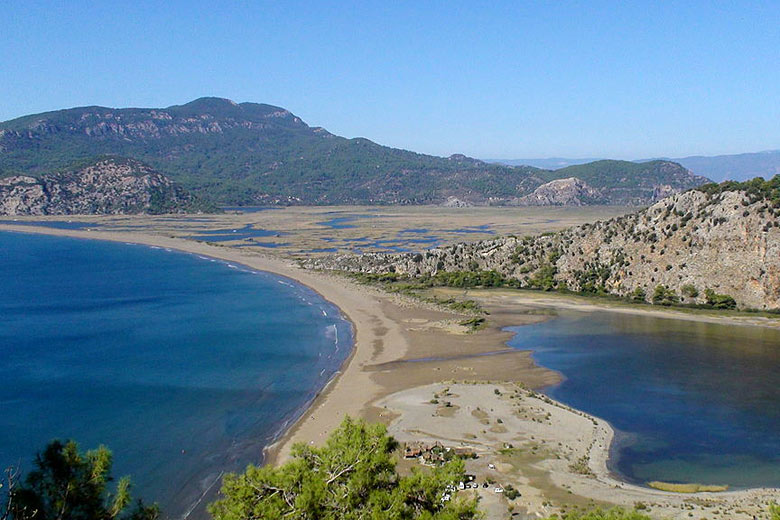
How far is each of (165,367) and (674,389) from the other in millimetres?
31827

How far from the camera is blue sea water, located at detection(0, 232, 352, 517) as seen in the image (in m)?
30.2

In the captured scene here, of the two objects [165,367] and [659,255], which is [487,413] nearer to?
[165,367]

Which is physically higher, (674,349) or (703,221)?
(703,221)

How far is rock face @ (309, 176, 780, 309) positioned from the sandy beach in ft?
23.2

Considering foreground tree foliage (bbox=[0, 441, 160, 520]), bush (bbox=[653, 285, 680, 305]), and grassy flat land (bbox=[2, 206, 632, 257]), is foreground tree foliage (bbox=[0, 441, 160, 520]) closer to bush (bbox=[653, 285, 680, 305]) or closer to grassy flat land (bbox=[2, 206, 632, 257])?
bush (bbox=[653, 285, 680, 305])

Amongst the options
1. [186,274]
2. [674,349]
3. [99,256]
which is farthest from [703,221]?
[99,256]

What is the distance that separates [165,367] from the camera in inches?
1734

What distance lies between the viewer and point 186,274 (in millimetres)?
88500

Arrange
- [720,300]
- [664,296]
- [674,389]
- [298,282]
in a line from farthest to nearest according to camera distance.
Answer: [298,282]
[664,296]
[720,300]
[674,389]

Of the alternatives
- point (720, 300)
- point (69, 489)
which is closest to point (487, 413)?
point (69, 489)

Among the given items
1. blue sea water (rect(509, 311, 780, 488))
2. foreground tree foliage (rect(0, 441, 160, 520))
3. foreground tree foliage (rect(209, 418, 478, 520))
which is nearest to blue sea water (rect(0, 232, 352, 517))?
foreground tree foliage (rect(0, 441, 160, 520))

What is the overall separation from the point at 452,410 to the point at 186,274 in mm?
61998

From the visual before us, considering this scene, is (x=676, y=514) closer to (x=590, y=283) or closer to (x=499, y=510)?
(x=499, y=510)

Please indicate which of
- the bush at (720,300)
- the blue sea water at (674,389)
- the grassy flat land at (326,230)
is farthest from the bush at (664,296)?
the grassy flat land at (326,230)
